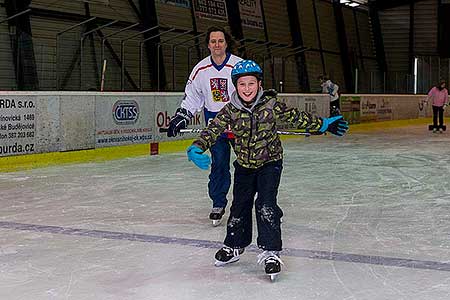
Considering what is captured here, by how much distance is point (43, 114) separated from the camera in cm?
1038

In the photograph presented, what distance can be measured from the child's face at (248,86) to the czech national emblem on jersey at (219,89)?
4.99ft

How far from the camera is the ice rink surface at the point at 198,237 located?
361 centimetres

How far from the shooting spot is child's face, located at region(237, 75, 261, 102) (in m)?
3.81

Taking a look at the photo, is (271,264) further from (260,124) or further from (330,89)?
(330,89)

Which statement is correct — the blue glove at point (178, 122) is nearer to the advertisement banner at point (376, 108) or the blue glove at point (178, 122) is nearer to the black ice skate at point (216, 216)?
the black ice skate at point (216, 216)

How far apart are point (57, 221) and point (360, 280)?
8.89 ft

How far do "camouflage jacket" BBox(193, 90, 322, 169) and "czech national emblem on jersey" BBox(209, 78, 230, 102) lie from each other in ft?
4.64

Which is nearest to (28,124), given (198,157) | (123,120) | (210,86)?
(123,120)

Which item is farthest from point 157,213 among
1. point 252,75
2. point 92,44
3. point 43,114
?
point 92,44

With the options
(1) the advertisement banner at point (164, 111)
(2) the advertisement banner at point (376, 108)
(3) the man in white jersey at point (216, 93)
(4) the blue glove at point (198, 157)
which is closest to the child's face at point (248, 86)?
(4) the blue glove at point (198, 157)

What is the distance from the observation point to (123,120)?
12.0m

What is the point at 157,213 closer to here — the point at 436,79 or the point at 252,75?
the point at 252,75

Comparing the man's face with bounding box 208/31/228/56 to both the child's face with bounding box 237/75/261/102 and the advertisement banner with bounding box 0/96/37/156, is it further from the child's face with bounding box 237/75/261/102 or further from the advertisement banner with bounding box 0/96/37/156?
the advertisement banner with bounding box 0/96/37/156

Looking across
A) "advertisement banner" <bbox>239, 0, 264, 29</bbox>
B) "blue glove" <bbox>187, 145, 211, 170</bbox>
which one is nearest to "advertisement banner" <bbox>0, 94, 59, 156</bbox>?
"blue glove" <bbox>187, 145, 211, 170</bbox>
